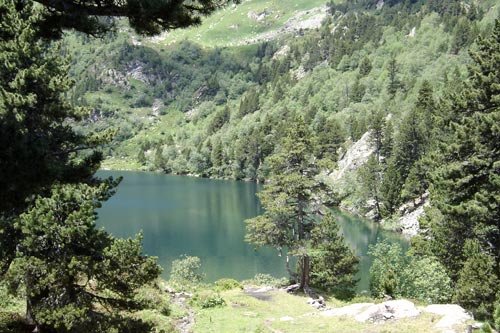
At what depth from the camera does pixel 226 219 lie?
8031cm

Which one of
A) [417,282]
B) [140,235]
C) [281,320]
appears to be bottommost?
[417,282]

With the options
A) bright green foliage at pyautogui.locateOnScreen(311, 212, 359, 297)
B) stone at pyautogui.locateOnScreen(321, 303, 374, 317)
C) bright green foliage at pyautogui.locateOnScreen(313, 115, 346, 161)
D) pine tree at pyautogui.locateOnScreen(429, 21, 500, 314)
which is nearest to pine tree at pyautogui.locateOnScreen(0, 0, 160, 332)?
stone at pyautogui.locateOnScreen(321, 303, 374, 317)

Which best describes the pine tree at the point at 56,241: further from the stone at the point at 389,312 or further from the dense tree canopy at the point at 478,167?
the dense tree canopy at the point at 478,167

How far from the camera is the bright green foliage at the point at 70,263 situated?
14.0 meters

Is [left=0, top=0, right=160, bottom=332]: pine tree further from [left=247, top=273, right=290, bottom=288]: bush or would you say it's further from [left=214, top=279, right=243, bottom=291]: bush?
[left=247, top=273, right=290, bottom=288]: bush

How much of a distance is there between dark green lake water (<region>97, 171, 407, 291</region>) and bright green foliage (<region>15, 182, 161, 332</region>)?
34.7 metres

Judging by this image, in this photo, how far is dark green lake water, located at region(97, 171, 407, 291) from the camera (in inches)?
2146

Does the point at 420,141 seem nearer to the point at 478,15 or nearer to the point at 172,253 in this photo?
the point at 172,253

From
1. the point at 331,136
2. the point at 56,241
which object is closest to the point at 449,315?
the point at 56,241

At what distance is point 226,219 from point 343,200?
95.9 ft

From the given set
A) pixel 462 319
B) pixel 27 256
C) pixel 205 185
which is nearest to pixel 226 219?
pixel 205 185

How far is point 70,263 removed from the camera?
45.5 ft

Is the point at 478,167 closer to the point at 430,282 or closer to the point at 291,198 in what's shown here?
the point at 430,282

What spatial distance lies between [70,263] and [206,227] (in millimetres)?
60701
